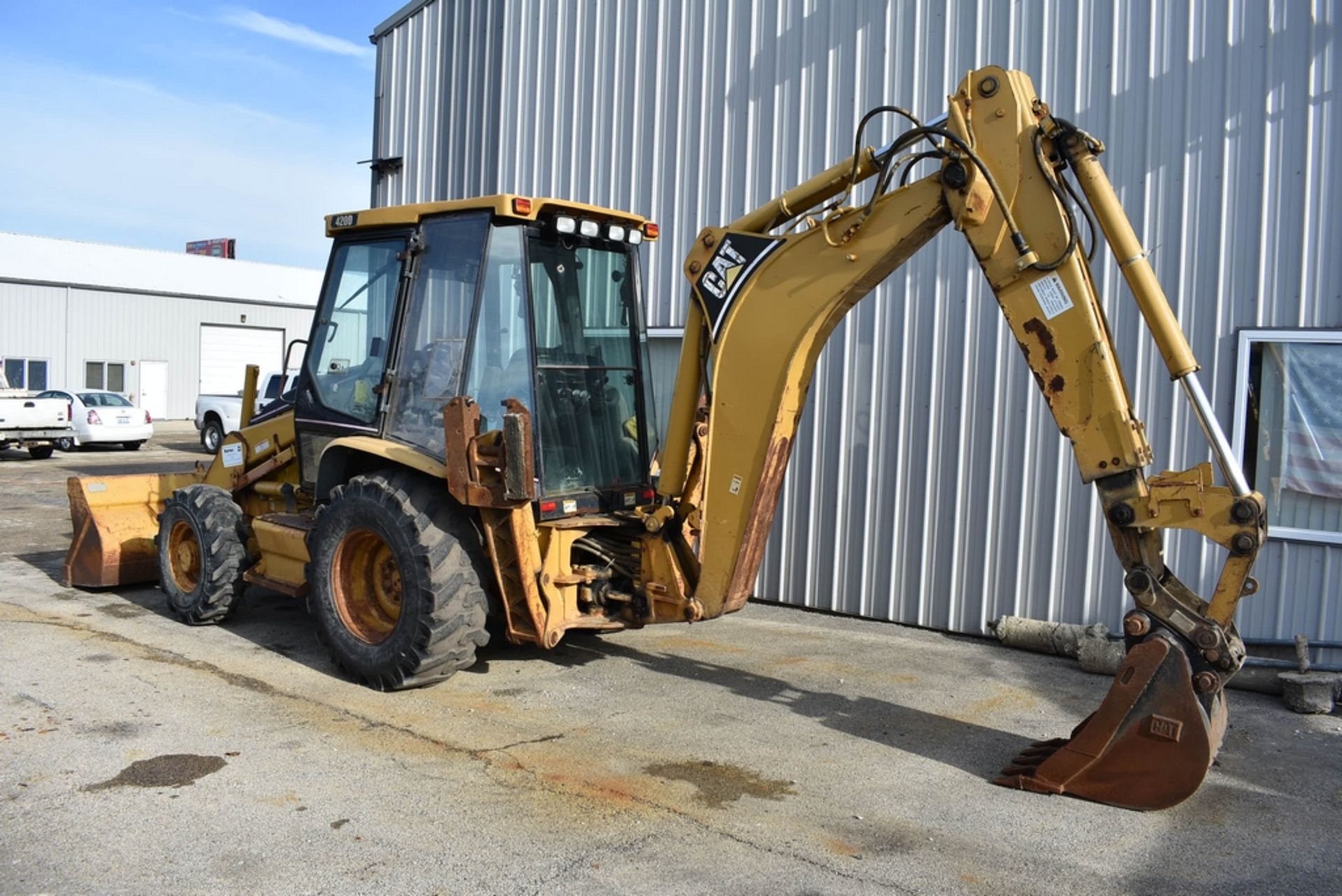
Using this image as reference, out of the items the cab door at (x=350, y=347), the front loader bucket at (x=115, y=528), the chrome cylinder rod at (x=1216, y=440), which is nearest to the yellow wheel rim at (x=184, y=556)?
the front loader bucket at (x=115, y=528)

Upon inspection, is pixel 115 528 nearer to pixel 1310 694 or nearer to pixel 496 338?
pixel 496 338

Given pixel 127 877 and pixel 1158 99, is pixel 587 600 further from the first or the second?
pixel 1158 99

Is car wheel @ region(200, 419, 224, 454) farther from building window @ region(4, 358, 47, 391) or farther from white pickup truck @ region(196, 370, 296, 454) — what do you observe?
building window @ region(4, 358, 47, 391)

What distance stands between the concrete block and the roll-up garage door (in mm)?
33403

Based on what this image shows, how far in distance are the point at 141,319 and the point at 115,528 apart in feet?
93.8

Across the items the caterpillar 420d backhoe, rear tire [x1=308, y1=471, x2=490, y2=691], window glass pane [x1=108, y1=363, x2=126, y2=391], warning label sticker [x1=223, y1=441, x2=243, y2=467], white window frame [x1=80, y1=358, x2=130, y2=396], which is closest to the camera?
the caterpillar 420d backhoe

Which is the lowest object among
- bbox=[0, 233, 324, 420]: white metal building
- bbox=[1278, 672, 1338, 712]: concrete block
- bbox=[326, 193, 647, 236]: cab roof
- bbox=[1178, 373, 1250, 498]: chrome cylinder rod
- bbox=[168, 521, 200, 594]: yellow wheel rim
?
bbox=[1278, 672, 1338, 712]: concrete block

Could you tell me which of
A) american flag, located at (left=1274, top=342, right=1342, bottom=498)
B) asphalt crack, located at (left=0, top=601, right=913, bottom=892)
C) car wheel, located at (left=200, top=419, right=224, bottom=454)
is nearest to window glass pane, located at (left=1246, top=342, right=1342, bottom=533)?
american flag, located at (left=1274, top=342, right=1342, bottom=498)

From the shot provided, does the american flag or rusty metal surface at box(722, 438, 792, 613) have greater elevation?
the american flag

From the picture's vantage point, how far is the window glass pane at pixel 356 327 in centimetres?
710

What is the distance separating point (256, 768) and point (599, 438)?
278 centimetres

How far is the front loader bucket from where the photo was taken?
8.93 m

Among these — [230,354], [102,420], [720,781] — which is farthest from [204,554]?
[230,354]

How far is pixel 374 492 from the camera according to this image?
654 centimetres
